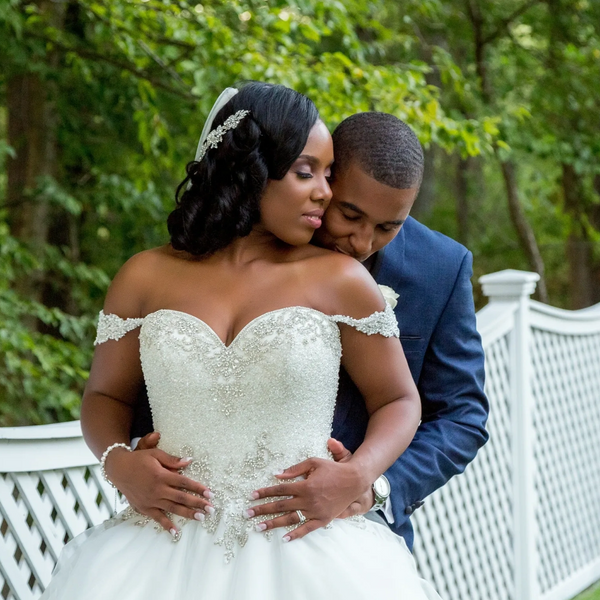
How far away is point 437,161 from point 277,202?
12.3 m

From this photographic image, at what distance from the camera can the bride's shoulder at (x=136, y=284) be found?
2088mm

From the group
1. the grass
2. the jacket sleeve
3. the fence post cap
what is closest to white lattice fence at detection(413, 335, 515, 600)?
the fence post cap

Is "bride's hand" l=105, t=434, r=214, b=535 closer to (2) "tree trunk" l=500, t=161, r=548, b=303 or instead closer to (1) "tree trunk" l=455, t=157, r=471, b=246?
(2) "tree trunk" l=500, t=161, r=548, b=303

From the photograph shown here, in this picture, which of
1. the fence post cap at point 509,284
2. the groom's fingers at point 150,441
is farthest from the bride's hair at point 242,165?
the fence post cap at point 509,284

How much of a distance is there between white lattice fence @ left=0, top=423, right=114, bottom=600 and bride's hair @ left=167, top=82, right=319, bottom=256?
0.92m

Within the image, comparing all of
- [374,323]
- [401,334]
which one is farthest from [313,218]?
[401,334]

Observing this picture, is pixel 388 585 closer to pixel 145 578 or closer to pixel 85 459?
pixel 145 578

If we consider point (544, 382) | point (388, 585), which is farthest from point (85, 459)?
point (544, 382)

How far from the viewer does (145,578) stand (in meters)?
1.92

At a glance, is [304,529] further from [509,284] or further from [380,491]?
[509,284]

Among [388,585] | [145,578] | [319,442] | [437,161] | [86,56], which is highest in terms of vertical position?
[319,442]

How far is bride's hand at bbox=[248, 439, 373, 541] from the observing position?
183 cm

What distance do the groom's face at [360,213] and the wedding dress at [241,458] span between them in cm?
20

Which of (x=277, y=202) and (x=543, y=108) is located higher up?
(x=277, y=202)
